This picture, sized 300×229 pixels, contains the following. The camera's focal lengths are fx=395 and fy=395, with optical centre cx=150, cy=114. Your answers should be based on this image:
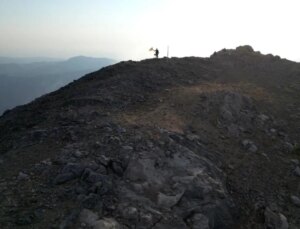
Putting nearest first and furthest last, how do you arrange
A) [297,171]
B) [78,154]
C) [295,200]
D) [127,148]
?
[78,154] → [127,148] → [295,200] → [297,171]

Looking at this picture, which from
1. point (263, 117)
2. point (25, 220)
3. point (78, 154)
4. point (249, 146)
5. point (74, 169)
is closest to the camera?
point (25, 220)

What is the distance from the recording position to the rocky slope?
11.9 m

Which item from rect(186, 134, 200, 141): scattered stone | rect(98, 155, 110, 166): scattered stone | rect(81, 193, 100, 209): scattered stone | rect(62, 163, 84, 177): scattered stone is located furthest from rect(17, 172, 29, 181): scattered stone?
rect(186, 134, 200, 141): scattered stone

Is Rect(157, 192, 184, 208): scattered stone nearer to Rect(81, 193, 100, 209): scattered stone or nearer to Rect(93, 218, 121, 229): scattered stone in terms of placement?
Rect(93, 218, 121, 229): scattered stone

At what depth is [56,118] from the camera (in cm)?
1714

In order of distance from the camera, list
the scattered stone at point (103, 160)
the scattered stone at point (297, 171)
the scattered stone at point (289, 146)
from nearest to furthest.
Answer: the scattered stone at point (103, 160) → the scattered stone at point (297, 171) → the scattered stone at point (289, 146)

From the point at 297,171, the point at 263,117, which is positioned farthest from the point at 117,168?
the point at 263,117

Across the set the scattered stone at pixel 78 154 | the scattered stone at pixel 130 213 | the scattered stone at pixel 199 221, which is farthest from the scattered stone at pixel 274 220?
the scattered stone at pixel 78 154

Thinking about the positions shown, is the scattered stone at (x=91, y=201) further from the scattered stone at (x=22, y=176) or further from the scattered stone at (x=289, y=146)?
the scattered stone at (x=289, y=146)

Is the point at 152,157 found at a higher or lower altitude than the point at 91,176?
higher

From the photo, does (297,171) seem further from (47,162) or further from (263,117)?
(47,162)

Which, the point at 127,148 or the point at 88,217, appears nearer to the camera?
the point at 88,217

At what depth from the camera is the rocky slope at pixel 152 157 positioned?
1191cm

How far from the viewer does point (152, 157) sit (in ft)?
46.2
